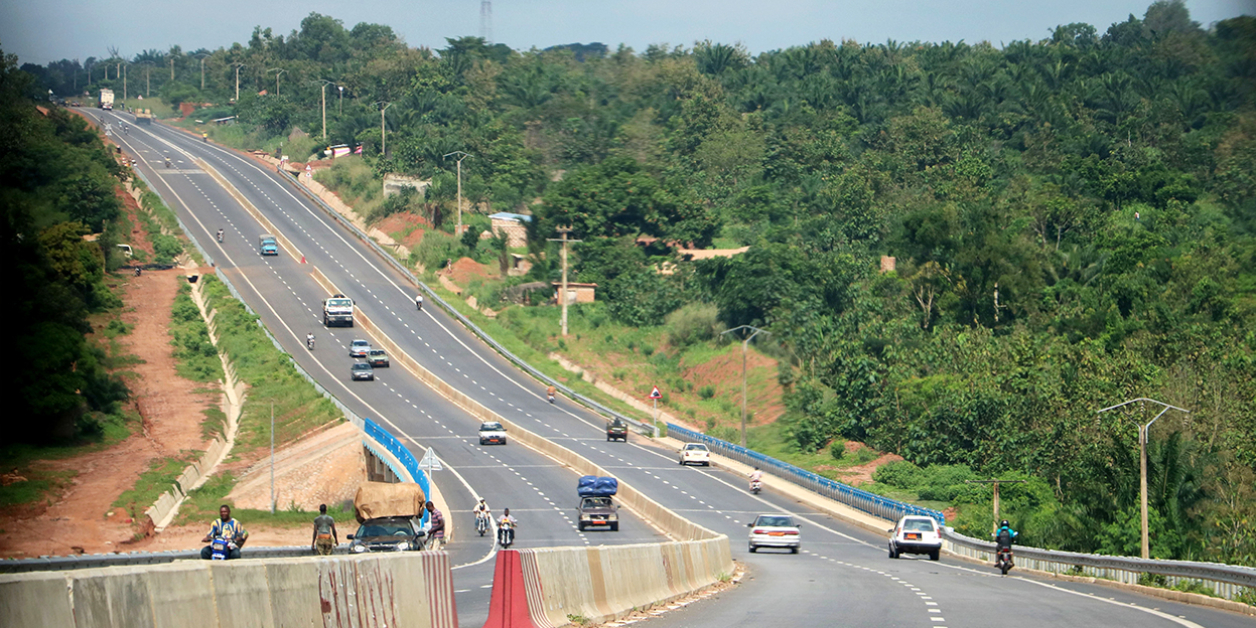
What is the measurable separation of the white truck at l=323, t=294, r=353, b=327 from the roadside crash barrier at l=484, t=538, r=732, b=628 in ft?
240

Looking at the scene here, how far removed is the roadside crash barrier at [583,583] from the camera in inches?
591

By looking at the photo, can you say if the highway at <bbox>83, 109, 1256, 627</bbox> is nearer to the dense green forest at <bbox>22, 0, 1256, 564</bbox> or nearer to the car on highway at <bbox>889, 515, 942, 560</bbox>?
the car on highway at <bbox>889, 515, 942, 560</bbox>

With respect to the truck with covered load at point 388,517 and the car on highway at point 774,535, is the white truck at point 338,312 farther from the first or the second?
the truck with covered load at point 388,517

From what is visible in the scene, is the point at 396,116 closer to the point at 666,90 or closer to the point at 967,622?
the point at 666,90

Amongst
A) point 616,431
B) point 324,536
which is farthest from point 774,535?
point 616,431

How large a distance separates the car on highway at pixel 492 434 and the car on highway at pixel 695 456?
34.9ft

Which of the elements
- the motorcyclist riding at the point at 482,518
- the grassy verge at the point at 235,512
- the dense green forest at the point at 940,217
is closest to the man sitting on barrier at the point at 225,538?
the dense green forest at the point at 940,217

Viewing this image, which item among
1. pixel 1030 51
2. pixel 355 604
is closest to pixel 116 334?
pixel 355 604

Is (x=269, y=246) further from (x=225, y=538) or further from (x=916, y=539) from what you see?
(x=225, y=538)

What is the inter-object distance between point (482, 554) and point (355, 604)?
30.2 m

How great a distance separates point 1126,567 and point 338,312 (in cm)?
7536

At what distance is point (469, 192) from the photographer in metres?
134

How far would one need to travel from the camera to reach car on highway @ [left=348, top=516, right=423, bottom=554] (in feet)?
99.6

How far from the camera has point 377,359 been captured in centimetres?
8800
